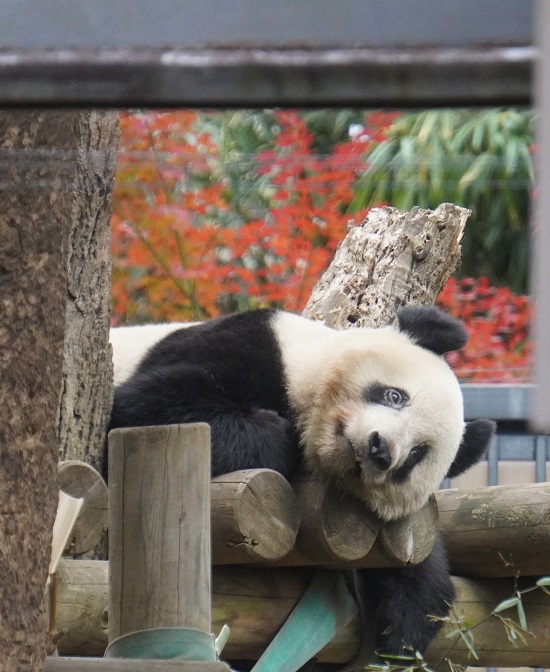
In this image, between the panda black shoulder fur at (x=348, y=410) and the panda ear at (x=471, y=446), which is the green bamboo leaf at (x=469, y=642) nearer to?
the panda black shoulder fur at (x=348, y=410)

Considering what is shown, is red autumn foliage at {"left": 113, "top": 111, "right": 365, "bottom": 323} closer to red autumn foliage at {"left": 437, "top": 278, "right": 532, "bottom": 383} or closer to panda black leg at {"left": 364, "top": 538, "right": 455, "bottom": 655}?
red autumn foliage at {"left": 437, "top": 278, "right": 532, "bottom": 383}

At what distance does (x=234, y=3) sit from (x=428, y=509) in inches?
89.2

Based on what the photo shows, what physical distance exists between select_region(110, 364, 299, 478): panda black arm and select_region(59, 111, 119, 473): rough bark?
89 millimetres

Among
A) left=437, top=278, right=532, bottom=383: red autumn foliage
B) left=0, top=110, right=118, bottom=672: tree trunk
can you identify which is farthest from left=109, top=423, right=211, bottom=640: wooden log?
left=437, top=278, right=532, bottom=383: red autumn foliage

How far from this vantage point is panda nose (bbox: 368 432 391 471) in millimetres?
2721

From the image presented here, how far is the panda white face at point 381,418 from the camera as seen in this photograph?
2752 millimetres

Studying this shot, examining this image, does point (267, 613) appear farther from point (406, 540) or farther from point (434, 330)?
point (434, 330)

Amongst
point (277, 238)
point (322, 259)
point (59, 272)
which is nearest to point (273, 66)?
point (59, 272)

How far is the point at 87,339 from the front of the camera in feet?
9.73

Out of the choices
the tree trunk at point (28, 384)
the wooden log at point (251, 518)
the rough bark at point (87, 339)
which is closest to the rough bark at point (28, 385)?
the tree trunk at point (28, 384)

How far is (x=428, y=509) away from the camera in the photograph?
2885 mm

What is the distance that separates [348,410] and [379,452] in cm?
25

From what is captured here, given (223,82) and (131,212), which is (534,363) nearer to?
(223,82)

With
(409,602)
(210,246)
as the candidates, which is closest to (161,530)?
(409,602)
